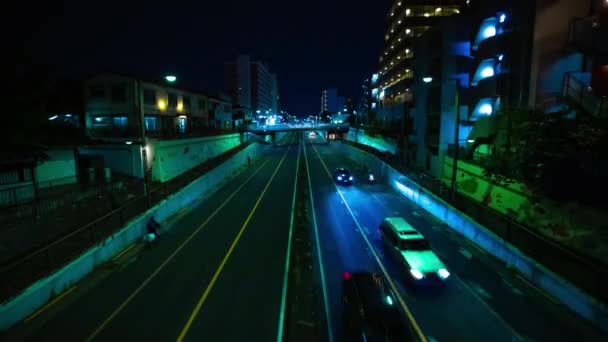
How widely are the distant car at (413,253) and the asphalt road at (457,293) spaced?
512 mm

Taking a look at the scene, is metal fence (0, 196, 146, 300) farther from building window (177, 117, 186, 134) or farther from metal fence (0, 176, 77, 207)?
building window (177, 117, 186, 134)

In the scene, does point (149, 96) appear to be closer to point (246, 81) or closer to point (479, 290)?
point (479, 290)

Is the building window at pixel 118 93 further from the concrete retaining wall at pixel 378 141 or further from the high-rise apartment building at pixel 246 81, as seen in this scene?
the high-rise apartment building at pixel 246 81

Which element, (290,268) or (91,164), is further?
(91,164)

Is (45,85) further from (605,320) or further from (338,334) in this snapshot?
(605,320)

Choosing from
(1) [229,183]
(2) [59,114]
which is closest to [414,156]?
(1) [229,183]

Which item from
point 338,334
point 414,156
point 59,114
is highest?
point 59,114

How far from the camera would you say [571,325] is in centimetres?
954

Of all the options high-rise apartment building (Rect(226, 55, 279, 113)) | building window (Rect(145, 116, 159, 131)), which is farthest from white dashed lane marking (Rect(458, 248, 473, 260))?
high-rise apartment building (Rect(226, 55, 279, 113))

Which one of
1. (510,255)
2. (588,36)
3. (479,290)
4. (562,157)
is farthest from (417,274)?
(588,36)

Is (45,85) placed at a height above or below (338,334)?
above

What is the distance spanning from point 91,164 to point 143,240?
12.4 m

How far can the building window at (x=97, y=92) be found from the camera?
31328 mm

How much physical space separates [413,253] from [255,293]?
6610mm
